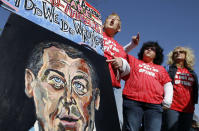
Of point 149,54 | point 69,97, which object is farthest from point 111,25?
point 69,97

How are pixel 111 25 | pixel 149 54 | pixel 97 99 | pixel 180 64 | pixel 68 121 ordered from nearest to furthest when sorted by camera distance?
pixel 68 121, pixel 97 99, pixel 111 25, pixel 149 54, pixel 180 64

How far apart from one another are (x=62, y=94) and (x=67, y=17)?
616mm

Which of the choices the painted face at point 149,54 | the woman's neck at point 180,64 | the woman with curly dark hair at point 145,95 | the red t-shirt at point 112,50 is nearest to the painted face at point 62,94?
the red t-shirt at point 112,50

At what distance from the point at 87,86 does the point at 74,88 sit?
138mm

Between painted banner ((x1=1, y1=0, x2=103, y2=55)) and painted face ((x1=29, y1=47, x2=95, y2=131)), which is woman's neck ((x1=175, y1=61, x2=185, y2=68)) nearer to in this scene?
painted banner ((x1=1, y1=0, x2=103, y2=55))

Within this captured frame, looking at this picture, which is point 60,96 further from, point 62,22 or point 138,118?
point 138,118

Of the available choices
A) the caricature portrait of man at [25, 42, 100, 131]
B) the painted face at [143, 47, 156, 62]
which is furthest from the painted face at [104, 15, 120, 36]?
the caricature portrait of man at [25, 42, 100, 131]

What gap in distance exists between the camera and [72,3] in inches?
61.4

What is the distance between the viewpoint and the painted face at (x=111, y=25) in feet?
6.67

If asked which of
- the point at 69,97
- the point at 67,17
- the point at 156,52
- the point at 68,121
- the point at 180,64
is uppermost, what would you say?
the point at 67,17

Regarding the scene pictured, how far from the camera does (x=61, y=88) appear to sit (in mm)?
1143

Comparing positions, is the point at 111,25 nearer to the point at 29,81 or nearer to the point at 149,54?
the point at 149,54

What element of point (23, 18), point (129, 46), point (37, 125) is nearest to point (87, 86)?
point (37, 125)

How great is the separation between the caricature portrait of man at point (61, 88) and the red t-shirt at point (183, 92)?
124cm
